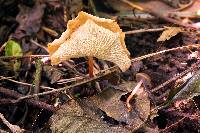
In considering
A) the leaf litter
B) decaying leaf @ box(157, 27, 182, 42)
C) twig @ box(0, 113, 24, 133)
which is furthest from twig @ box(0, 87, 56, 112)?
decaying leaf @ box(157, 27, 182, 42)

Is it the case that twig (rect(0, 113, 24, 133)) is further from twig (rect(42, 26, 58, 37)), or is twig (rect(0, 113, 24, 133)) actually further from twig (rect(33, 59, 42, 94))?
twig (rect(42, 26, 58, 37))

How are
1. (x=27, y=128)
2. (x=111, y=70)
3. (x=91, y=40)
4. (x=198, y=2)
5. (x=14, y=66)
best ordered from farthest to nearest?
(x=198, y=2)
(x=14, y=66)
(x=111, y=70)
(x=27, y=128)
(x=91, y=40)

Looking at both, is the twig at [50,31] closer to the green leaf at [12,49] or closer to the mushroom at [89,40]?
the green leaf at [12,49]

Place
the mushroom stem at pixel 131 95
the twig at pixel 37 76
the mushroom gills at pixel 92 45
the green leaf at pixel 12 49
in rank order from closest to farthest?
the mushroom gills at pixel 92 45, the mushroom stem at pixel 131 95, the twig at pixel 37 76, the green leaf at pixel 12 49

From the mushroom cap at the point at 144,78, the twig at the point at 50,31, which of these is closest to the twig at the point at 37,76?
the twig at the point at 50,31

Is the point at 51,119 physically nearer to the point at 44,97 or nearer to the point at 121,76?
the point at 44,97

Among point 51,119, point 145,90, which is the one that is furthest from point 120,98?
point 51,119

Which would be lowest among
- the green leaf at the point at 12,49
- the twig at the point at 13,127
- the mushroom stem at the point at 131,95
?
the twig at the point at 13,127
